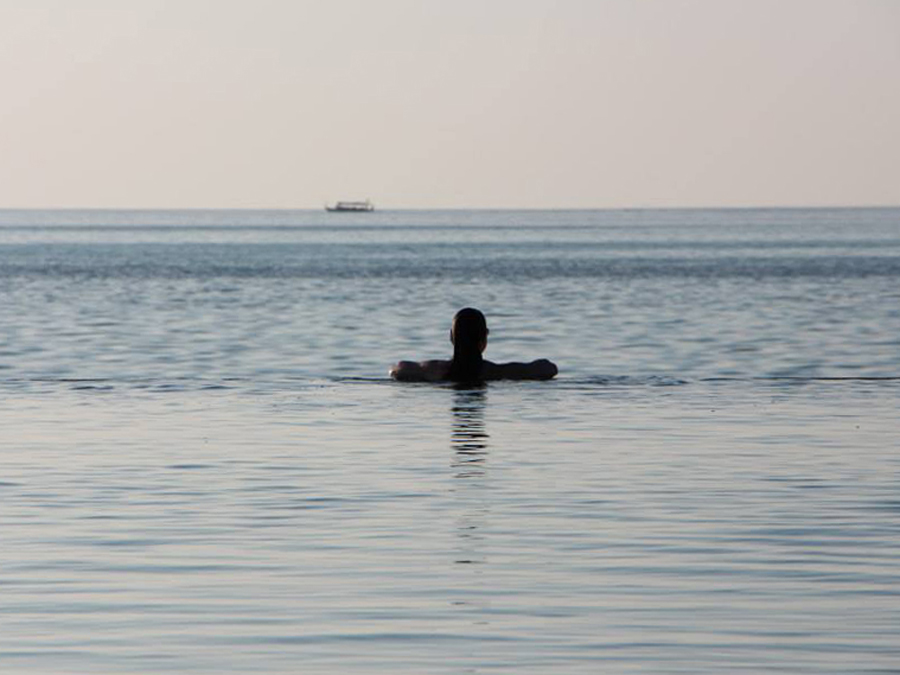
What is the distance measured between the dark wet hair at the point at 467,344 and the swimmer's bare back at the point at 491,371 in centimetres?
19

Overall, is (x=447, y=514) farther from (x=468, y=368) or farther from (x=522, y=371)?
(x=522, y=371)

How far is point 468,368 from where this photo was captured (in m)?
30.4

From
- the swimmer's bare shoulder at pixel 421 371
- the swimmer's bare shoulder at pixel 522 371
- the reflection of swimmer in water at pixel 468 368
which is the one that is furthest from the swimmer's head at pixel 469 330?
the swimmer's bare shoulder at pixel 522 371

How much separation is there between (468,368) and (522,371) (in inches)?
42.3

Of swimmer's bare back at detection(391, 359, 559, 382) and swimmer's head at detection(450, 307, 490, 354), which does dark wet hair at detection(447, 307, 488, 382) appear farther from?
swimmer's bare back at detection(391, 359, 559, 382)

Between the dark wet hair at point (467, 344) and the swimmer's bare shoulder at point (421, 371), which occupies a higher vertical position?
the dark wet hair at point (467, 344)

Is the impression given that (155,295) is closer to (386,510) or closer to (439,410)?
(439,410)

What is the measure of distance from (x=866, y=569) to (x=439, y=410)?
41.8 feet

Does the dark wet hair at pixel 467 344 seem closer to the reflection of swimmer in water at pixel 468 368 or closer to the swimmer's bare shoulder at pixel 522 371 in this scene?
the reflection of swimmer in water at pixel 468 368

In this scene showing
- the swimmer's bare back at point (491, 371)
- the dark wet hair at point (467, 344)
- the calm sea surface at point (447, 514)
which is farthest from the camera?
the swimmer's bare back at point (491, 371)

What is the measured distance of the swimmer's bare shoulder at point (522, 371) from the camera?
3103 centimetres

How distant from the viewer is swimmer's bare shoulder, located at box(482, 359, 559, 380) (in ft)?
102

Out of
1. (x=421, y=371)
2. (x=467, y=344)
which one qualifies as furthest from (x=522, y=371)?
(x=467, y=344)

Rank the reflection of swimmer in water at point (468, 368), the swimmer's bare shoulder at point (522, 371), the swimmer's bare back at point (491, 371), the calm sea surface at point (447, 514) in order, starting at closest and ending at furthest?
the calm sea surface at point (447, 514) < the reflection of swimmer in water at point (468, 368) < the swimmer's bare back at point (491, 371) < the swimmer's bare shoulder at point (522, 371)
